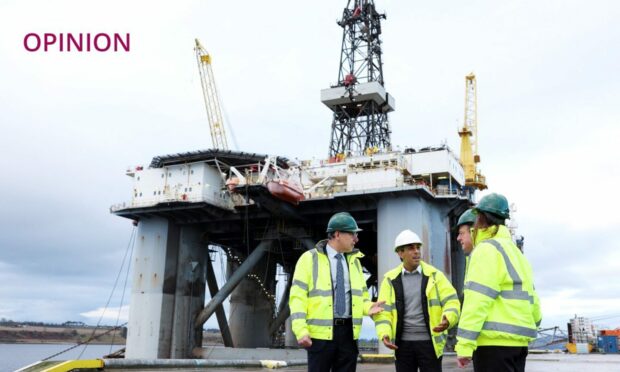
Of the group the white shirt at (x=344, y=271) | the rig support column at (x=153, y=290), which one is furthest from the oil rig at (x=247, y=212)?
the white shirt at (x=344, y=271)

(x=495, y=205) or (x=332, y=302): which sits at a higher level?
(x=495, y=205)

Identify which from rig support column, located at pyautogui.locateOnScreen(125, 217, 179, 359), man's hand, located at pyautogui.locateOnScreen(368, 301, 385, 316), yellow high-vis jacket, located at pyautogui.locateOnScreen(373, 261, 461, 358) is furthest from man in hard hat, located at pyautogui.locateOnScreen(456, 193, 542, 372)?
rig support column, located at pyautogui.locateOnScreen(125, 217, 179, 359)

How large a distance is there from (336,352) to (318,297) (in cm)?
54

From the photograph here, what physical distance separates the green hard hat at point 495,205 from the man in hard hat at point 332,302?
4.13 feet

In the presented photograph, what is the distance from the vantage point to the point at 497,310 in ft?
12.8

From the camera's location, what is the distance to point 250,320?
35562 millimetres

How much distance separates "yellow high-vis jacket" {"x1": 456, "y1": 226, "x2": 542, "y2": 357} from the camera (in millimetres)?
3824

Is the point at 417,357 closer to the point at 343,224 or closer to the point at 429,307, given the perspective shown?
the point at 429,307

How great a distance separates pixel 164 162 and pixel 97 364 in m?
21.9

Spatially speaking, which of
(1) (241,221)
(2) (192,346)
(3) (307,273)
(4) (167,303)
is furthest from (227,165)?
(3) (307,273)

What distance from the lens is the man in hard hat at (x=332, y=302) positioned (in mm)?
4910

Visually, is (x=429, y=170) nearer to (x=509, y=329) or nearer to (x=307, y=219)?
(x=307, y=219)

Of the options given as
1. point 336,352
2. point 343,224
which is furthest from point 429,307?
point 343,224

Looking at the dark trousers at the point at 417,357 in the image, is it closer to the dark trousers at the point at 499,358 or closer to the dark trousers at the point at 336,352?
the dark trousers at the point at 336,352
